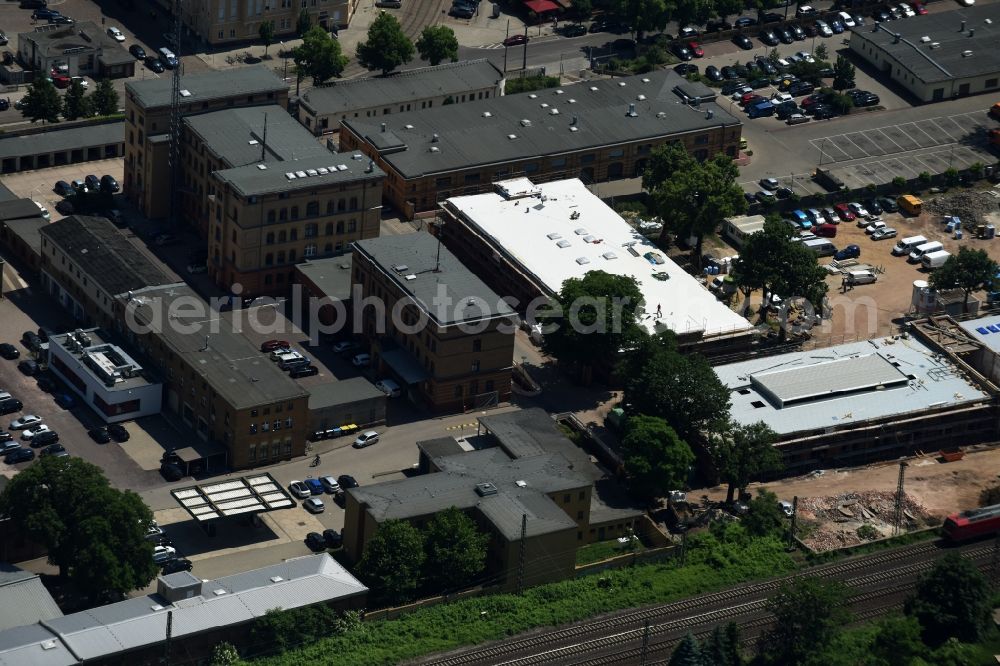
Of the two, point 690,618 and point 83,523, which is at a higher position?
point 83,523

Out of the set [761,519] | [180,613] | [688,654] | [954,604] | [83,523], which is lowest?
[180,613]

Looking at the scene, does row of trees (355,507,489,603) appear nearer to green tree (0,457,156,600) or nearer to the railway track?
the railway track

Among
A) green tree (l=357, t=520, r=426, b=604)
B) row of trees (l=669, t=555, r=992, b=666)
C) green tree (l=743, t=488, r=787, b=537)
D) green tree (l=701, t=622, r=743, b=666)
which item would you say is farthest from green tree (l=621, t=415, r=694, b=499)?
green tree (l=357, t=520, r=426, b=604)

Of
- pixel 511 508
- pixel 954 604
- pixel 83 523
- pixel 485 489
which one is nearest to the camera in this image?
pixel 83 523

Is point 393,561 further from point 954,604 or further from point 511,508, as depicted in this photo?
point 954,604

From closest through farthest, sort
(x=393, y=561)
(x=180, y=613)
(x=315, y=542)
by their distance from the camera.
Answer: (x=180, y=613) < (x=393, y=561) < (x=315, y=542)

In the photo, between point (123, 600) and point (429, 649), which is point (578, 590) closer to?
point (429, 649)

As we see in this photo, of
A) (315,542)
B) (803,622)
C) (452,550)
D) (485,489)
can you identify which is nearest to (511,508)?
(485,489)
